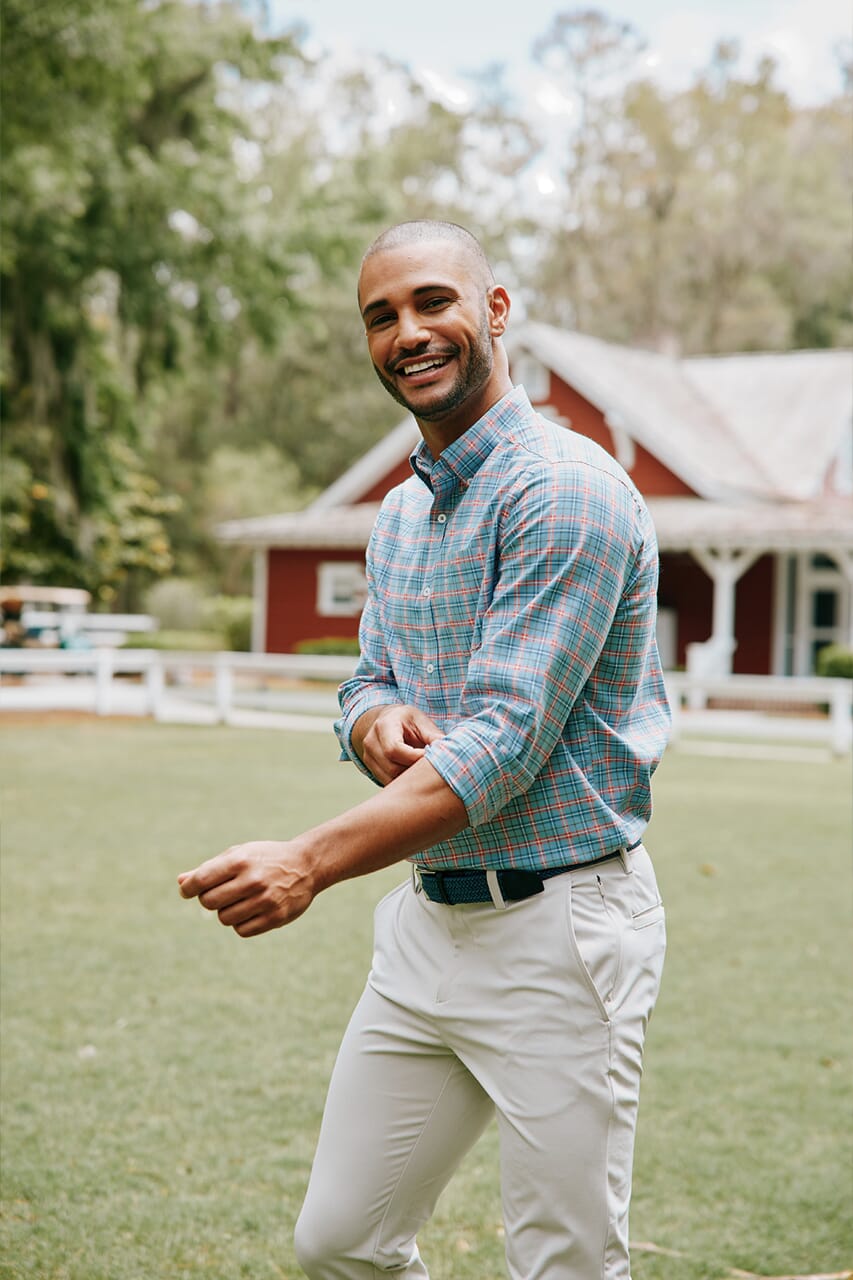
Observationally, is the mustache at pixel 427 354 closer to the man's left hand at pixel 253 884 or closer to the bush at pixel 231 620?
the man's left hand at pixel 253 884

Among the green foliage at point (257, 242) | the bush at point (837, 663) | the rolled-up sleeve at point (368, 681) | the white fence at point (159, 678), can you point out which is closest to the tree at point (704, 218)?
the green foliage at point (257, 242)

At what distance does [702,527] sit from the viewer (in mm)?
25609

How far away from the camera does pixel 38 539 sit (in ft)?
93.4

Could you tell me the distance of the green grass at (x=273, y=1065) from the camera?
4.00m

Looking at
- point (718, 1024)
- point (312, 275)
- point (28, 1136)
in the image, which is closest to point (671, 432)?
point (312, 275)

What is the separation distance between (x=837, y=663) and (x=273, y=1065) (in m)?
19.2

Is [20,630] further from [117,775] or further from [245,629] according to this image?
[117,775]

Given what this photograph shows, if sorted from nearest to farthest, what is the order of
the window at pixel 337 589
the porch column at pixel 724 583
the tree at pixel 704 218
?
the porch column at pixel 724 583
the window at pixel 337 589
the tree at pixel 704 218

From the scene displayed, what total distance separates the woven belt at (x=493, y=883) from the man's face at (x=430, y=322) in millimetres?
759

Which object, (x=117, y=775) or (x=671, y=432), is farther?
(x=671, y=432)

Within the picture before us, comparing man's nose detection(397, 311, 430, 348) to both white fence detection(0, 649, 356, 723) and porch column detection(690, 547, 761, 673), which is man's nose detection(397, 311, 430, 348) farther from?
porch column detection(690, 547, 761, 673)

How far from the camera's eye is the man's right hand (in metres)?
2.38

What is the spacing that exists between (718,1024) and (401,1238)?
3.67m

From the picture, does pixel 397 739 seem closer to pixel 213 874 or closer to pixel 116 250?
pixel 213 874
